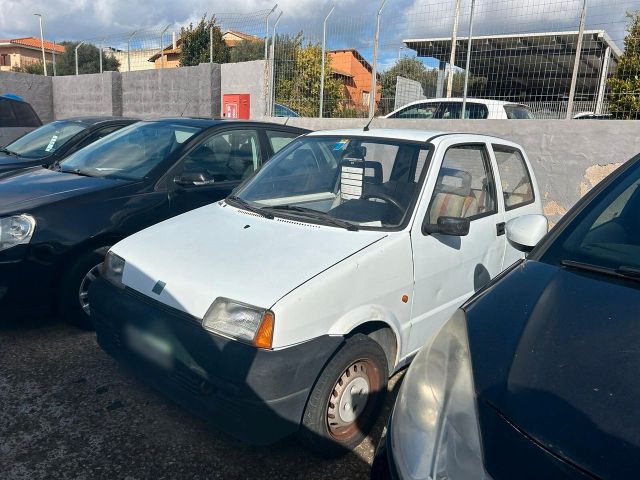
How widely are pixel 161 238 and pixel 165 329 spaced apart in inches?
29.0

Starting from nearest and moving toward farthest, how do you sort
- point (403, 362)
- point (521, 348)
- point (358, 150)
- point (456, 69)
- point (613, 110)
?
point (521, 348), point (403, 362), point (358, 150), point (613, 110), point (456, 69)

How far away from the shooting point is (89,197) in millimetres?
3936

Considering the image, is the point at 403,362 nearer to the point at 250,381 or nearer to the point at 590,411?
the point at 250,381

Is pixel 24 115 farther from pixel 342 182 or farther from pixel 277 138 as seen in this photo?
pixel 342 182

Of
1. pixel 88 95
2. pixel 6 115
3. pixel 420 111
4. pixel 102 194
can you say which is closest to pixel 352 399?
pixel 102 194

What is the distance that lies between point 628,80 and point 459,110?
2.49 meters

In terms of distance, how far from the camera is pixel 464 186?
3525mm

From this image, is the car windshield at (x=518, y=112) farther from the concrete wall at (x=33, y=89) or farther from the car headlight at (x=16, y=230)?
the concrete wall at (x=33, y=89)

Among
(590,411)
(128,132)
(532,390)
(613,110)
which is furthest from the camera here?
(613,110)

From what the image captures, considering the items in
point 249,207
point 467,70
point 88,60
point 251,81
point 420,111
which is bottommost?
point 249,207

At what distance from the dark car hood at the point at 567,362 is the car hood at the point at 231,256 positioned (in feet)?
2.95

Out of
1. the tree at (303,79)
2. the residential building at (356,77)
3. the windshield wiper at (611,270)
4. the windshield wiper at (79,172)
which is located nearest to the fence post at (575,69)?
the residential building at (356,77)

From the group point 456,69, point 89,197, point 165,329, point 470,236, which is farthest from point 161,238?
point 456,69

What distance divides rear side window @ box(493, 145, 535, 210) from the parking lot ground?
1675 millimetres
